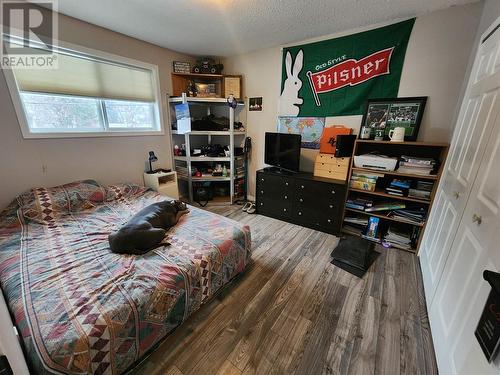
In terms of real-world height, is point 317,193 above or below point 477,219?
below

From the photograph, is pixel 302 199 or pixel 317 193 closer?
pixel 317 193

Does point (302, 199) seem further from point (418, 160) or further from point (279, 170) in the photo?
point (418, 160)

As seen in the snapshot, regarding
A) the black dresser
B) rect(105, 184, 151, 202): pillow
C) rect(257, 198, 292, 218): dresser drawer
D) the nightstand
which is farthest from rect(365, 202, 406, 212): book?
rect(105, 184, 151, 202): pillow

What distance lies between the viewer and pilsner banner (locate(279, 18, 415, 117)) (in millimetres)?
2221

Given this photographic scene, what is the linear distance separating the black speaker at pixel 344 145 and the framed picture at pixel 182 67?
8.31ft

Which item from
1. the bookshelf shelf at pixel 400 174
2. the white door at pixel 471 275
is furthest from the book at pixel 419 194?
the white door at pixel 471 275

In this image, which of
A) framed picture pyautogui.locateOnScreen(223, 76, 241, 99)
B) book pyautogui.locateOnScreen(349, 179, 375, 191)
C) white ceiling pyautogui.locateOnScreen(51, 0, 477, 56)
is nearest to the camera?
white ceiling pyautogui.locateOnScreen(51, 0, 477, 56)

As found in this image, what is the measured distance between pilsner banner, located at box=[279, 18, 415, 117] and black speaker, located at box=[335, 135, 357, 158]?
367 millimetres

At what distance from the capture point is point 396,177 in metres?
2.33

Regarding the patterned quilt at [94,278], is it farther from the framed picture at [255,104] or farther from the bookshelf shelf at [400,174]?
the framed picture at [255,104]

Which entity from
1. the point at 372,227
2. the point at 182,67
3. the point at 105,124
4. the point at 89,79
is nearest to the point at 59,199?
the point at 105,124

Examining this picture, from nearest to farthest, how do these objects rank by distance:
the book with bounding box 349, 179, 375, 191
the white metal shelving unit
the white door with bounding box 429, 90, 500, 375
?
the white door with bounding box 429, 90, 500, 375 < the book with bounding box 349, 179, 375, 191 < the white metal shelving unit

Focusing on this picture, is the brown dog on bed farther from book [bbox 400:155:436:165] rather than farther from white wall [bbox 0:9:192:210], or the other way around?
book [bbox 400:155:436:165]

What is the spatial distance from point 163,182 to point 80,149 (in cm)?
106
